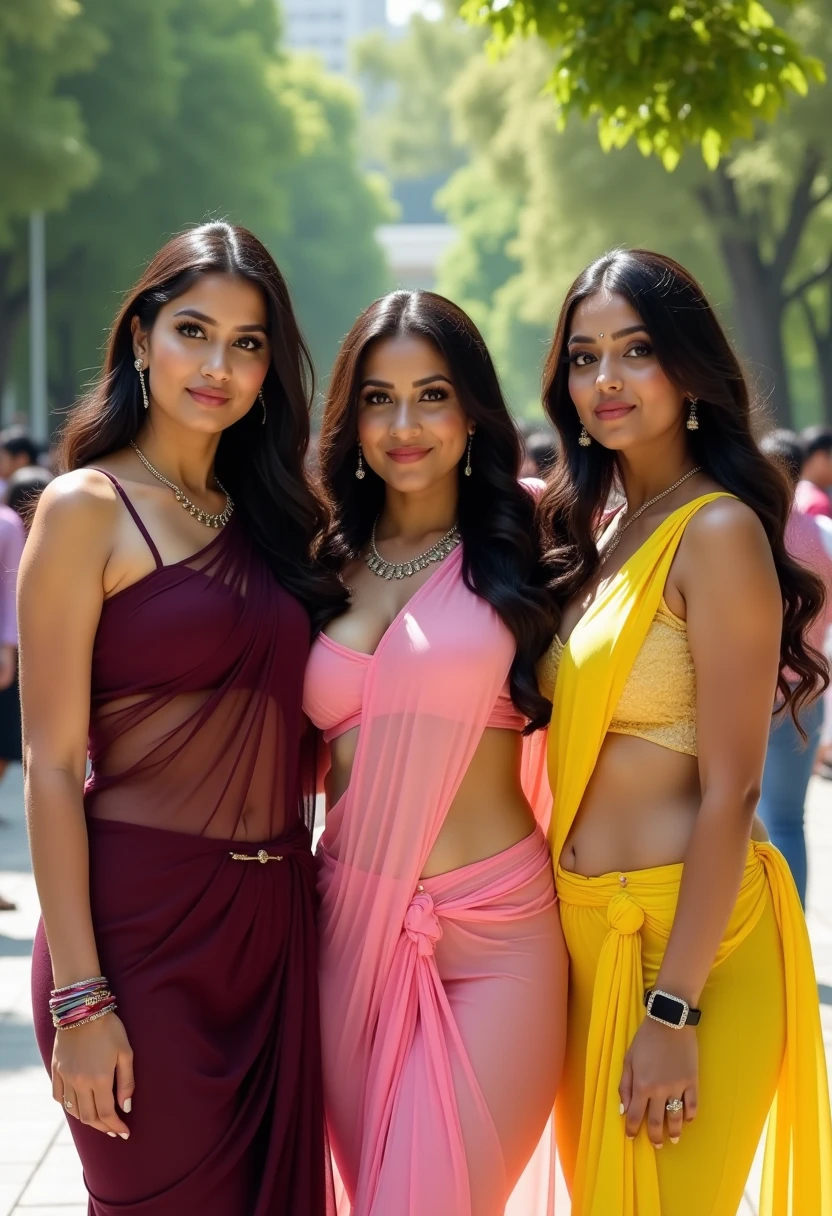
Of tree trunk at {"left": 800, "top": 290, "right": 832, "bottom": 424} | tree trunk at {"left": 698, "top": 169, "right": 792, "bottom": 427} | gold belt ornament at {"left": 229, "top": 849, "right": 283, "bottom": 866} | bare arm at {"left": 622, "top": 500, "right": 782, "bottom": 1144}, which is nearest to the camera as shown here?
bare arm at {"left": 622, "top": 500, "right": 782, "bottom": 1144}

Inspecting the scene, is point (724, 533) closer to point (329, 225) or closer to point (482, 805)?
point (482, 805)

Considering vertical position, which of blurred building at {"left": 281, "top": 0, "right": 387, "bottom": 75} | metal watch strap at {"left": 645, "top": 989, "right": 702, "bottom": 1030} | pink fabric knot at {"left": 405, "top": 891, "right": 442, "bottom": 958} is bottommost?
metal watch strap at {"left": 645, "top": 989, "right": 702, "bottom": 1030}

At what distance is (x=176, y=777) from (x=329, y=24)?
577 feet

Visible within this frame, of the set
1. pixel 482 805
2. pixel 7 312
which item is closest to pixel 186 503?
pixel 482 805

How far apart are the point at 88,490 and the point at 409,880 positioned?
3.26ft

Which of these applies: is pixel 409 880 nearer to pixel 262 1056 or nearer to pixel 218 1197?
pixel 262 1056

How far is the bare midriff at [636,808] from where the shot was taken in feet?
10.1

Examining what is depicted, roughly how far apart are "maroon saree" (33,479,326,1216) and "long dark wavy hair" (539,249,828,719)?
762mm

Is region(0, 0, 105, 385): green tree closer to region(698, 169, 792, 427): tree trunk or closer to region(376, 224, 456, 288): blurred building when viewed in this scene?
region(698, 169, 792, 427): tree trunk

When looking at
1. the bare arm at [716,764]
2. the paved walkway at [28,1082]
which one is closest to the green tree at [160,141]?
the paved walkway at [28,1082]

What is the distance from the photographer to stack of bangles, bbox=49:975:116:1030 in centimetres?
283

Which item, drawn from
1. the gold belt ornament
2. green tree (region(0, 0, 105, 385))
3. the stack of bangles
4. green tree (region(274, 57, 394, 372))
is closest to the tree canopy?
green tree (region(0, 0, 105, 385))

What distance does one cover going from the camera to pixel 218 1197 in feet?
9.67

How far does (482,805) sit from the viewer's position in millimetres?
3248
